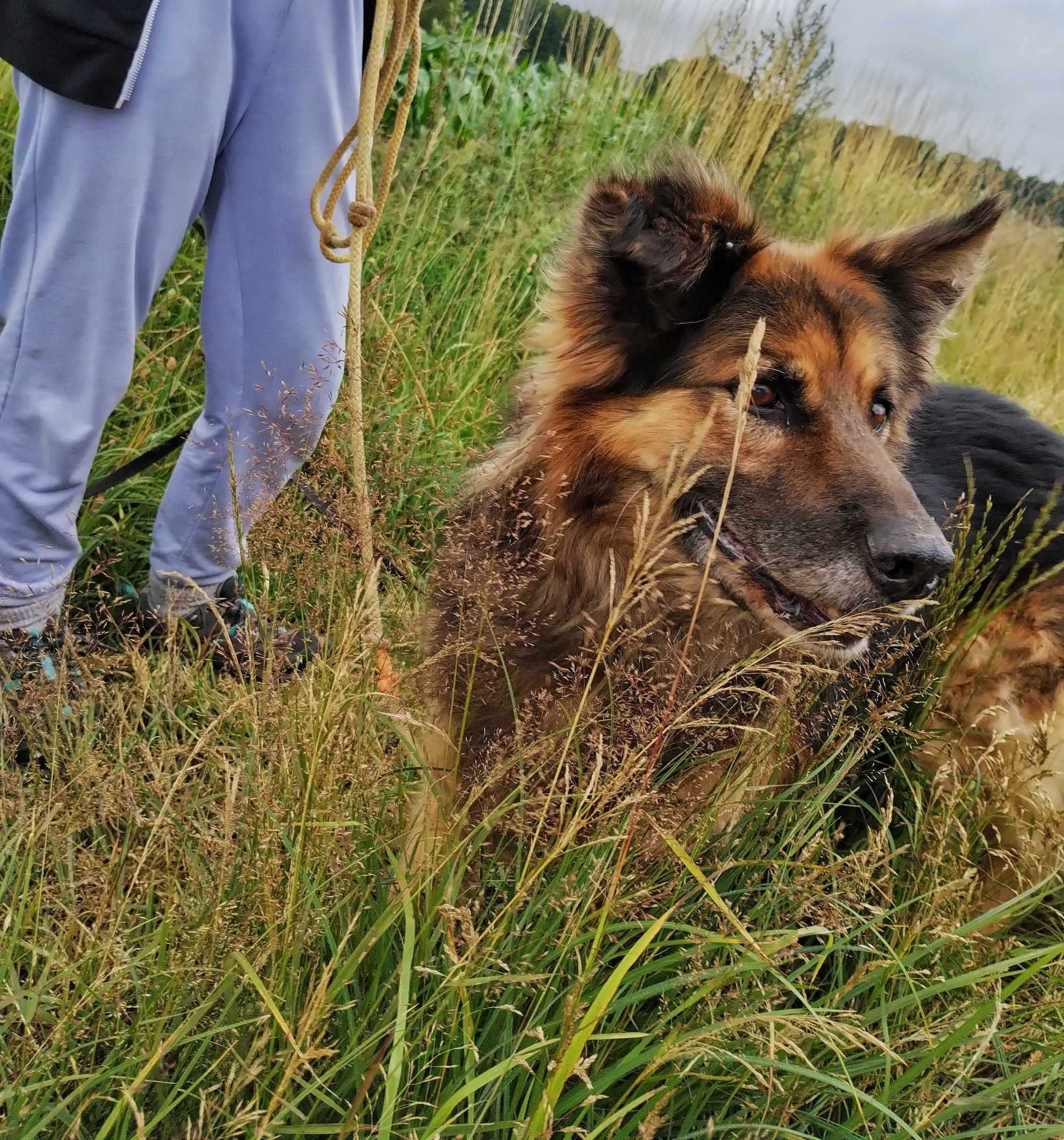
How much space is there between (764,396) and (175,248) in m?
1.25

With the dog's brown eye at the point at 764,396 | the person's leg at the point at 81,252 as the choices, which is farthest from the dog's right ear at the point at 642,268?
the person's leg at the point at 81,252

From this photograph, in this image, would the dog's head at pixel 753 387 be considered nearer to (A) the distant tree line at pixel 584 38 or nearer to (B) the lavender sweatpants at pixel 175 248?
(B) the lavender sweatpants at pixel 175 248

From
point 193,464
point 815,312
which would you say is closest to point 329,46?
point 193,464

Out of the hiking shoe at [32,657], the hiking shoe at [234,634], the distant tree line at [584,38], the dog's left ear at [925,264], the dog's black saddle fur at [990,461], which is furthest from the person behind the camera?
the distant tree line at [584,38]

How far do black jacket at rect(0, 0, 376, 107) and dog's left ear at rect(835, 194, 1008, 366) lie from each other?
1620 mm

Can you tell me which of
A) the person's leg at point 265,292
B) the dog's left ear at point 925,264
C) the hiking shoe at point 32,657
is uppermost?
the dog's left ear at point 925,264

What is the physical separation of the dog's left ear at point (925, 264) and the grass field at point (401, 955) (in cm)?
119

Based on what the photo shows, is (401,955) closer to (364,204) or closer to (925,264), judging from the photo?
(364,204)

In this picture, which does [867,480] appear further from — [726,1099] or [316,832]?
[316,832]

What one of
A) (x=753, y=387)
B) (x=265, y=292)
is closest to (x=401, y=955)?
(x=753, y=387)

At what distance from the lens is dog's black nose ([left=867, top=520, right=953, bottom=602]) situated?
5.50ft

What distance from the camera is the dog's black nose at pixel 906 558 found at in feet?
5.50

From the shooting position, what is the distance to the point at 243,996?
1184 millimetres

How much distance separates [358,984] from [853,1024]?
2.18 feet
